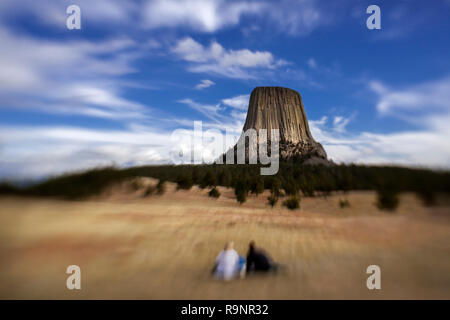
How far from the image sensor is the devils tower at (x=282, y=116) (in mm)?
54000

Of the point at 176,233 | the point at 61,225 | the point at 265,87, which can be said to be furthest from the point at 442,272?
the point at 265,87

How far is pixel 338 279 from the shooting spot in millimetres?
5906

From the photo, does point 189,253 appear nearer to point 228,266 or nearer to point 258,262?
point 228,266

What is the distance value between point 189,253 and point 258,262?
9.17 ft

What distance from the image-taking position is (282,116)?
5591 centimetres

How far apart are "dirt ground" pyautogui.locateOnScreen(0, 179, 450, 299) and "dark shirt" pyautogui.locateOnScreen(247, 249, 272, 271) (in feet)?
0.87

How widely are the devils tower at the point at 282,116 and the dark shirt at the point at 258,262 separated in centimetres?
4571

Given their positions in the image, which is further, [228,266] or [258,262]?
[258,262]

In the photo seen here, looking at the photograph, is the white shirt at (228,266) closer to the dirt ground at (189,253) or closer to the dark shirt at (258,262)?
the dirt ground at (189,253)

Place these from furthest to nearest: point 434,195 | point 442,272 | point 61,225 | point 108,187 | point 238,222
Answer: point 238,222 < point 108,187 < point 61,225 < point 434,195 < point 442,272

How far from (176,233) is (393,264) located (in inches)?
272

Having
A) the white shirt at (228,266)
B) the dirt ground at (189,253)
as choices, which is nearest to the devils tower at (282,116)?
the dirt ground at (189,253)

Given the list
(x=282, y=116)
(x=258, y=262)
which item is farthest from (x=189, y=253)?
(x=282, y=116)

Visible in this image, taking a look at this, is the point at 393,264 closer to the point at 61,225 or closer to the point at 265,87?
the point at 61,225
